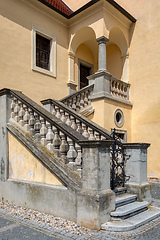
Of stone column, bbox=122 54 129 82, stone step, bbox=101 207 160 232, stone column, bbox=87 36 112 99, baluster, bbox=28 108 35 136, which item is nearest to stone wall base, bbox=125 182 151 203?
stone step, bbox=101 207 160 232

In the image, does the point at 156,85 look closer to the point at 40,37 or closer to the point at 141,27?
the point at 141,27

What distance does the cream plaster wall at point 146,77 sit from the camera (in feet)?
32.7

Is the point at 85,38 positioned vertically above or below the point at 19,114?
above

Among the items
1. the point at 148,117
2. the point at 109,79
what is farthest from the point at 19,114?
the point at 148,117

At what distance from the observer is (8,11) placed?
28.0ft

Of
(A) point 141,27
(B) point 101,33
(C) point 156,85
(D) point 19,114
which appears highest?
(A) point 141,27

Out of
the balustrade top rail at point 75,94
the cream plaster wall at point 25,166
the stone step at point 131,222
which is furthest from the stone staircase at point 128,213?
the balustrade top rail at point 75,94

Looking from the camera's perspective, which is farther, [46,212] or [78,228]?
[46,212]

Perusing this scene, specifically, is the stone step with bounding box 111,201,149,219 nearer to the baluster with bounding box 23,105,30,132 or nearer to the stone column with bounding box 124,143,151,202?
the stone column with bounding box 124,143,151,202

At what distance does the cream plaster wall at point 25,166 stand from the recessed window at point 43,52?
4.69 metres

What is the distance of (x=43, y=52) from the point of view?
10.1m

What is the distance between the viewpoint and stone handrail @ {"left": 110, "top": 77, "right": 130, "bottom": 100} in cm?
984

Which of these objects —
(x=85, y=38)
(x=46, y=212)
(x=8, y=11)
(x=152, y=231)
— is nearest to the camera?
(x=152, y=231)

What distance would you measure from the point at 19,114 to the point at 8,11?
5.06 metres
